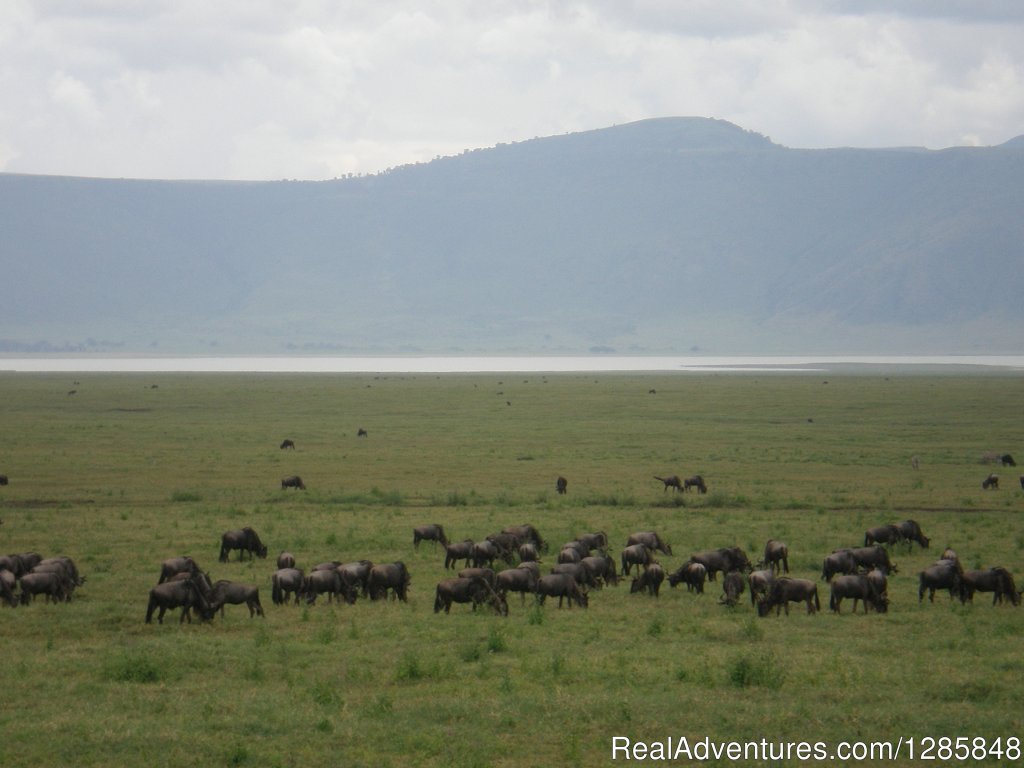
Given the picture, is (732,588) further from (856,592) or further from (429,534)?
(429,534)

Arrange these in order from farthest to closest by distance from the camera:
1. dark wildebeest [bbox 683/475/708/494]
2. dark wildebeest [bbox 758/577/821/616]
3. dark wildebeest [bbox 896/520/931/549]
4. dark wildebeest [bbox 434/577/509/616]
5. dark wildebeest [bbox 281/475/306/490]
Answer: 1. dark wildebeest [bbox 281/475/306/490]
2. dark wildebeest [bbox 683/475/708/494]
3. dark wildebeest [bbox 896/520/931/549]
4. dark wildebeest [bbox 434/577/509/616]
5. dark wildebeest [bbox 758/577/821/616]

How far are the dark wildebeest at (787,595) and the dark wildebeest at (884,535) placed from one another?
6369 millimetres

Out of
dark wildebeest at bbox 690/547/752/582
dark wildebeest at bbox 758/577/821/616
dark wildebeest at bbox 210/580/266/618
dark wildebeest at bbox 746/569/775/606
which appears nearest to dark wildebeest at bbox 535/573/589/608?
dark wildebeest at bbox 746/569/775/606

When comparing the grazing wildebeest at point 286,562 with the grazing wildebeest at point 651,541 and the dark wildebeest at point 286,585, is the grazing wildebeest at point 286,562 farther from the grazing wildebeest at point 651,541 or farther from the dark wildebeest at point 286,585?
the grazing wildebeest at point 651,541

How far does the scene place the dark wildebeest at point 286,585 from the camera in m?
20.0

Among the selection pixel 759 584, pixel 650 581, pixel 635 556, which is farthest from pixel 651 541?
pixel 759 584

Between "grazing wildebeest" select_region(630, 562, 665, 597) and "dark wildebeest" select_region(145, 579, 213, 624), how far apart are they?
7.05 m

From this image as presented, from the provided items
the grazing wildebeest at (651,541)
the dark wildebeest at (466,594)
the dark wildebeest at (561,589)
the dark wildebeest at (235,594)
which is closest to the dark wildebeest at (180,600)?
the dark wildebeest at (235,594)

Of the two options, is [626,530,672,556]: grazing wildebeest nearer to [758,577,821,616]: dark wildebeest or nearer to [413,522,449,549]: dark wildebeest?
[413,522,449,549]: dark wildebeest

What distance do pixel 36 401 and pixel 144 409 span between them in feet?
37.4

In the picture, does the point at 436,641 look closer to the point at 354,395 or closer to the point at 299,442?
the point at 299,442

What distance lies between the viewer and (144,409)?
74.0 m

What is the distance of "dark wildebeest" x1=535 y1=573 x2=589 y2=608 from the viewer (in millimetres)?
19969

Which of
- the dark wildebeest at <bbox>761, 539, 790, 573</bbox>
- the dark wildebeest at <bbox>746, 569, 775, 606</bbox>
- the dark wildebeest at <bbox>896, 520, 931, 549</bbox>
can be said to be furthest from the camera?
the dark wildebeest at <bbox>896, 520, 931, 549</bbox>
